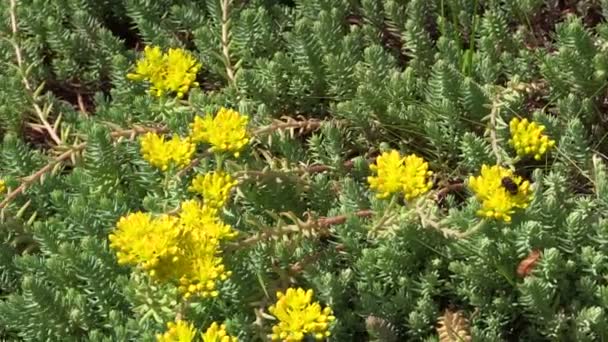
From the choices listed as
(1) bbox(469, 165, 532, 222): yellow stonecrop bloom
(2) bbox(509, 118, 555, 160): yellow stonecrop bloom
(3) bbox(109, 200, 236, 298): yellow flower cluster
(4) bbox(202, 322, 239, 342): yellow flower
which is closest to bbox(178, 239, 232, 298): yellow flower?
(3) bbox(109, 200, 236, 298): yellow flower cluster

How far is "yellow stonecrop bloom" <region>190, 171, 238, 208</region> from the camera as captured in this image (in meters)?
→ 2.33

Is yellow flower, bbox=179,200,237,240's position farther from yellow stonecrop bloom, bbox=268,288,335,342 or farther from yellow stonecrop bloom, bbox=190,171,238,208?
yellow stonecrop bloom, bbox=268,288,335,342

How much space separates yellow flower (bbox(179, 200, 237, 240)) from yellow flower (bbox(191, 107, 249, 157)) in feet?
0.60

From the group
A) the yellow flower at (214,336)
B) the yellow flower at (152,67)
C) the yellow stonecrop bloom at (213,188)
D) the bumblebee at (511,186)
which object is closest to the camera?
the yellow flower at (214,336)

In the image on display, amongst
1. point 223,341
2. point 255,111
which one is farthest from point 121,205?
point 223,341

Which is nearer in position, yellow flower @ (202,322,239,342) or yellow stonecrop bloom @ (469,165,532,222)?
yellow flower @ (202,322,239,342)

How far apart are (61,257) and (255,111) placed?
725 mm

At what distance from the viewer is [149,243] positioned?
211 centimetres

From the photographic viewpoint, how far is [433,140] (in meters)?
2.76

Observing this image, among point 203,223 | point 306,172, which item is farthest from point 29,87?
point 203,223

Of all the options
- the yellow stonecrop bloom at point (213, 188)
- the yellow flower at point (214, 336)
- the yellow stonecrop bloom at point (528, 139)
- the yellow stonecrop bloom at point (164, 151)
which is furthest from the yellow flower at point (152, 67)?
the yellow stonecrop bloom at point (528, 139)

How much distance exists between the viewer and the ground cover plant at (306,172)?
91.7 inches

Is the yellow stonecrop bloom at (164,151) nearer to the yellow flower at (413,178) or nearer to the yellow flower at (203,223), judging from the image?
the yellow flower at (203,223)

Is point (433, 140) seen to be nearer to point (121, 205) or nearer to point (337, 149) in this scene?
point (337, 149)
